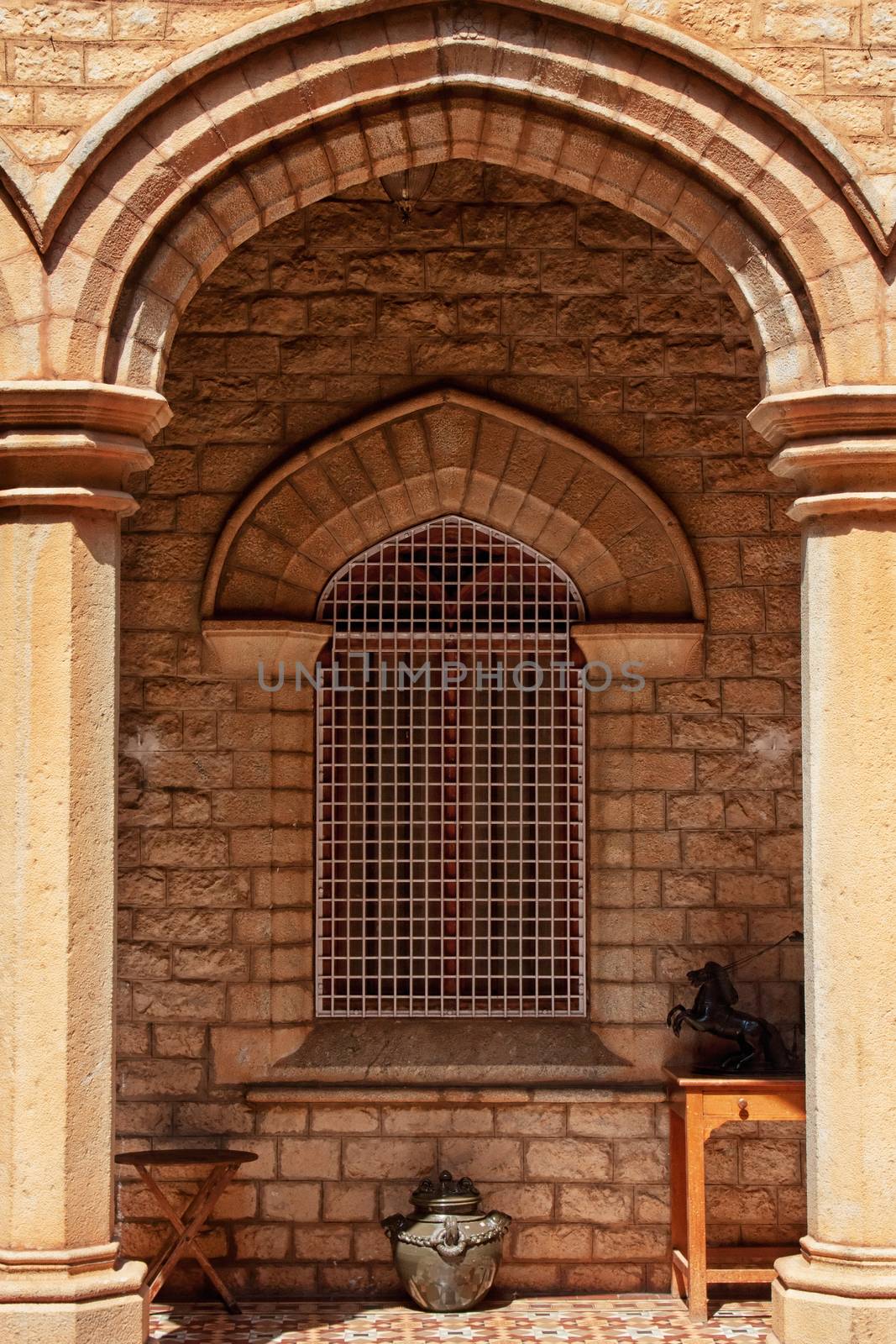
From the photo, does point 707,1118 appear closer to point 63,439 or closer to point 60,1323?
point 60,1323

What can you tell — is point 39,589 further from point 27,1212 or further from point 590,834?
point 590,834

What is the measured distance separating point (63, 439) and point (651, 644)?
3.30 m

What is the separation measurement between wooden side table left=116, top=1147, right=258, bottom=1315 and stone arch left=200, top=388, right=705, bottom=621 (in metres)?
2.31

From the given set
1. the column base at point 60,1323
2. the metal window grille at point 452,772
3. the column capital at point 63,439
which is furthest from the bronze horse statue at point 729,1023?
the column capital at point 63,439

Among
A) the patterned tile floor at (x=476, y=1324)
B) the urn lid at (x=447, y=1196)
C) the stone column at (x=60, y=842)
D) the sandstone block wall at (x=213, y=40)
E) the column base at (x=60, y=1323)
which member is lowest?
the patterned tile floor at (x=476, y=1324)

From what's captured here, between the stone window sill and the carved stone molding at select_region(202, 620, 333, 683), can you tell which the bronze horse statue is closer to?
the stone window sill

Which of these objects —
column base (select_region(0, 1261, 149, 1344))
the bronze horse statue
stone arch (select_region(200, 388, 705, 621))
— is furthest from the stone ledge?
column base (select_region(0, 1261, 149, 1344))

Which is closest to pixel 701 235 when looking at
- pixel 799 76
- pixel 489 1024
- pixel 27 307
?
pixel 799 76

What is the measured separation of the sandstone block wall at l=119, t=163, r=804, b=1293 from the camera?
8.05 metres

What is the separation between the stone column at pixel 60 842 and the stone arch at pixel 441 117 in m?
0.28

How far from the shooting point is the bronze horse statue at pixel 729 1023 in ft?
25.4

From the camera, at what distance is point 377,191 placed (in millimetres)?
8367

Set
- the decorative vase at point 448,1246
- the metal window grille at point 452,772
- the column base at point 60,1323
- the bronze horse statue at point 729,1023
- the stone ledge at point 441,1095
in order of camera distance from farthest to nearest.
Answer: the metal window grille at point 452,772
the stone ledge at point 441,1095
the bronze horse statue at point 729,1023
the decorative vase at point 448,1246
the column base at point 60,1323

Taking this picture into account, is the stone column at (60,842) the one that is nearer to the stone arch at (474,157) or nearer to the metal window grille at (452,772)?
the stone arch at (474,157)
